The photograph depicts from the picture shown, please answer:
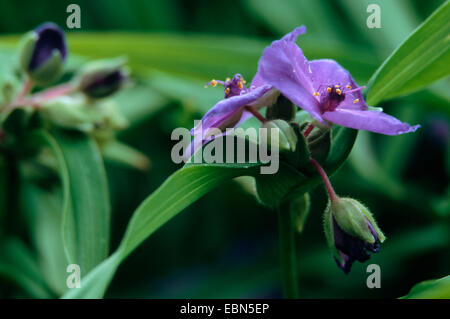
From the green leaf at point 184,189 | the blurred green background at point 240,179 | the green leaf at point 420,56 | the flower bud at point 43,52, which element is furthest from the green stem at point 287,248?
the flower bud at point 43,52

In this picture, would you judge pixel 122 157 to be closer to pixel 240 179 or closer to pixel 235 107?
pixel 240 179

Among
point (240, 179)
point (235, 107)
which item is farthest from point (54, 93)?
point (235, 107)

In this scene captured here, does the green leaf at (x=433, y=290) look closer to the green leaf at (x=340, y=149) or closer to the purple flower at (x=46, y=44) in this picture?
the green leaf at (x=340, y=149)

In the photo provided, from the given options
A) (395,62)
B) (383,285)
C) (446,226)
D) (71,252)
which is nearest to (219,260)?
(383,285)
